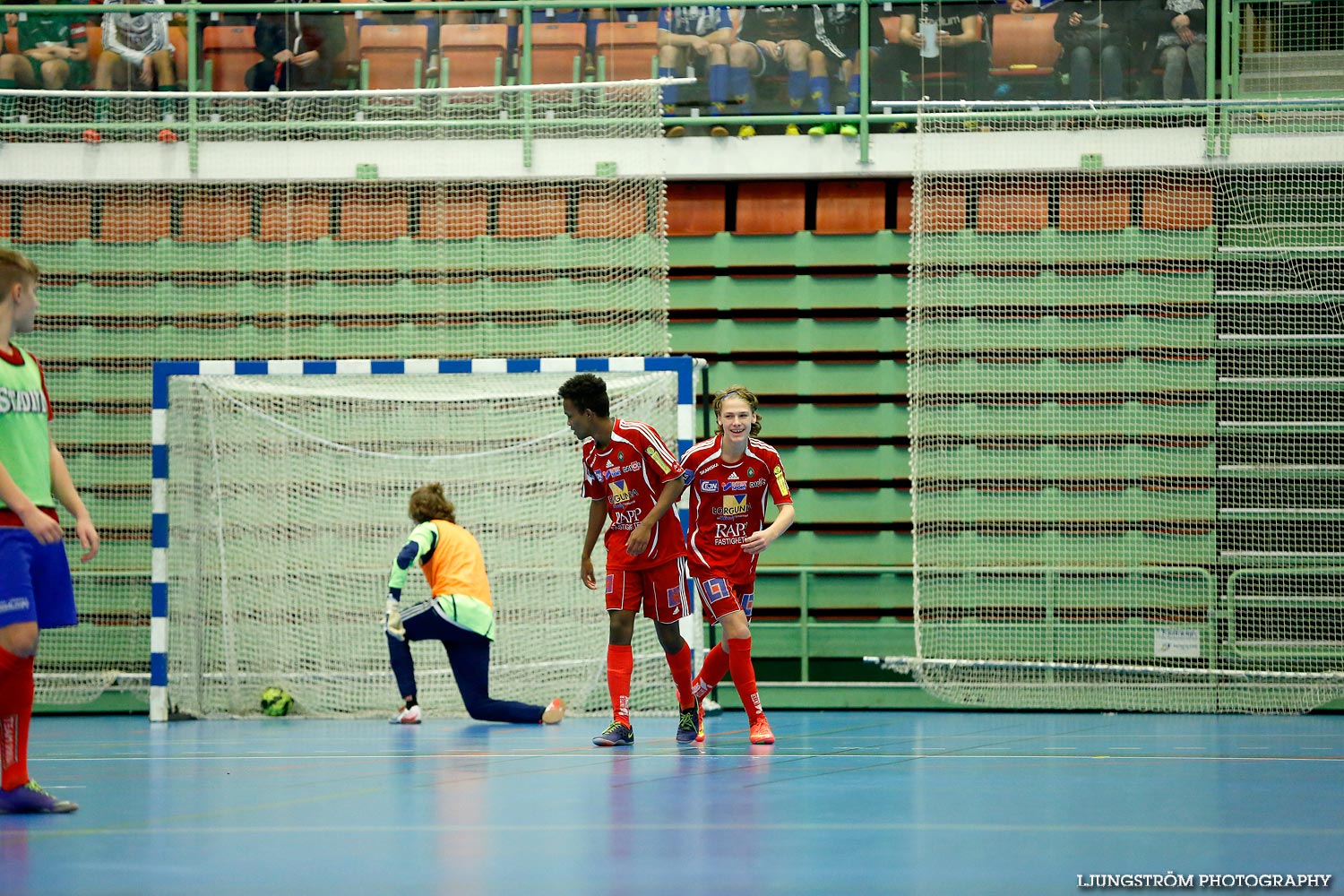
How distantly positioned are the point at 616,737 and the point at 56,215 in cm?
703

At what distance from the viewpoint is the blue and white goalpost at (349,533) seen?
1012 centimetres

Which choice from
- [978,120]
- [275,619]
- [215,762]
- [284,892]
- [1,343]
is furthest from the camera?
[978,120]

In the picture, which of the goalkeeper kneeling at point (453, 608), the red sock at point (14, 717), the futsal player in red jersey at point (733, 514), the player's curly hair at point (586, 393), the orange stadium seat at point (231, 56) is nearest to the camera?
the red sock at point (14, 717)

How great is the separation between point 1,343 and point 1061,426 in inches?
317

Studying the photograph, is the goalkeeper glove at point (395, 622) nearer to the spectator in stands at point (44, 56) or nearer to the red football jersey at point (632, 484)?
the red football jersey at point (632, 484)

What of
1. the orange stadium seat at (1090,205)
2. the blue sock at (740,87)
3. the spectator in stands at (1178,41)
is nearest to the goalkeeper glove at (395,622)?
the blue sock at (740,87)

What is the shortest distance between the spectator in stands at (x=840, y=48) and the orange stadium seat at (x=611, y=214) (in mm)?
1527

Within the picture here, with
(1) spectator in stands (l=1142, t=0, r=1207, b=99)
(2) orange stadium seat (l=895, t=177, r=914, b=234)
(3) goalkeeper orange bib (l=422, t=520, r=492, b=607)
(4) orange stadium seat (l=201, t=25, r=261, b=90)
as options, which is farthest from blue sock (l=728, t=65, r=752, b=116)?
(3) goalkeeper orange bib (l=422, t=520, r=492, b=607)

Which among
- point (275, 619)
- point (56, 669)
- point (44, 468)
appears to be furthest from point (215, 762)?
point (56, 669)

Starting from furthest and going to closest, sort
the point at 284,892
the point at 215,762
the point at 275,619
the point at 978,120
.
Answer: the point at 978,120 → the point at 275,619 → the point at 215,762 → the point at 284,892

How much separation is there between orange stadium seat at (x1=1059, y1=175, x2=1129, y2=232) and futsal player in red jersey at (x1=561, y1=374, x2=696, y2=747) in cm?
524

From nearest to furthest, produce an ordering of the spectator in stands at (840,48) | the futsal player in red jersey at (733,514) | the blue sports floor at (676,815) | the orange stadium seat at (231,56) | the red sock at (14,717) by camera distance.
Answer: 1. the blue sports floor at (676,815)
2. the red sock at (14,717)
3. the futsal player in red jersey at (733,514)
4. the spectator in stands at (840,48)
5. the orange stadium seat at (231,56)

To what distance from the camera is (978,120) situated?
10914 mm

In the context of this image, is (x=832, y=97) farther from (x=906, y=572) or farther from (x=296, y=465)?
(x=296, y=465)
